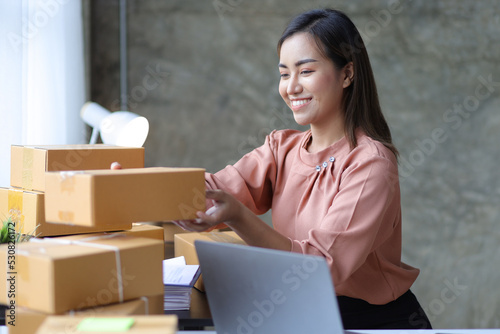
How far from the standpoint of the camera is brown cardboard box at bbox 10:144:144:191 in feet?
5.15

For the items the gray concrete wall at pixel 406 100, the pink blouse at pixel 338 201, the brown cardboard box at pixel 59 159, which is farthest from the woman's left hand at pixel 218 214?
the gray concrete wall at pixel 406 100

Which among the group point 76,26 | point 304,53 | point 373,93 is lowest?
point 373,93

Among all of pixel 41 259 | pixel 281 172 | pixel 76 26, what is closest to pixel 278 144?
pixel 281 172

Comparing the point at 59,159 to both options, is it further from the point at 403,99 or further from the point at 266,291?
the point at 403,99

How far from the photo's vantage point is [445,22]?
3.73 m

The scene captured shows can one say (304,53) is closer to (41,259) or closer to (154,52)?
(41,259)

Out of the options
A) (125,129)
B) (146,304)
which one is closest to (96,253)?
(146,304)

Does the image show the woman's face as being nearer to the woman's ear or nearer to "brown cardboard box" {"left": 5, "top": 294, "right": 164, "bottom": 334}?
the woman's ear

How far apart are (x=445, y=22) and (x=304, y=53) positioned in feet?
7.68

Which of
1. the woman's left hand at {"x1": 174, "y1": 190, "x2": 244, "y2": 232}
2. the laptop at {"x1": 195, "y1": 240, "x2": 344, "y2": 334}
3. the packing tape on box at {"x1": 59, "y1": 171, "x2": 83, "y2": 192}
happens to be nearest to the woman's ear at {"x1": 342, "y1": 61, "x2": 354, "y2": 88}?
the woman's left hand at {"x1": 174, "y1": 190, "x2": 244, "y2": 232}

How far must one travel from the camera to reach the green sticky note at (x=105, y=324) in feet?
3.03

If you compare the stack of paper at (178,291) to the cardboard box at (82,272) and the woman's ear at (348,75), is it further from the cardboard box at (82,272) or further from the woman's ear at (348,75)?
the woman's ear at (348,75)

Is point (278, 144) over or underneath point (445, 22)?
underneath

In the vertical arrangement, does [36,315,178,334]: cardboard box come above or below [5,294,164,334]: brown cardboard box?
above
